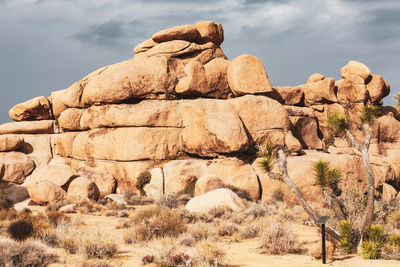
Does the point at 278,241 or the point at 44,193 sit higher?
the point at 44,193

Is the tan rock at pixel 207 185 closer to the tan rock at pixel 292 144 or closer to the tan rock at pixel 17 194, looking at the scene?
the tan rock at pixel 292 144

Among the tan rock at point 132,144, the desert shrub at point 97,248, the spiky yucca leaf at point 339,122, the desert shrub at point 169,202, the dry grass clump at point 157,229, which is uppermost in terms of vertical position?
the spiky yucca leaf at point 339,122

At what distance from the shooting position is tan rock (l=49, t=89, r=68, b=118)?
32422 millimetres

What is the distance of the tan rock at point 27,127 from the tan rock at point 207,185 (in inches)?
691

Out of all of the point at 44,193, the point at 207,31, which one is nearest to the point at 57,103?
the point at 44,193

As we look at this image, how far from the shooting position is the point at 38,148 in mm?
31203

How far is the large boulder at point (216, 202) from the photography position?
18.0 metres

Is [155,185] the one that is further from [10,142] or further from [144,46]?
[144,46]

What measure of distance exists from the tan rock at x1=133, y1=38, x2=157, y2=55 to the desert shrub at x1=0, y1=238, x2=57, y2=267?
24113 millimetres

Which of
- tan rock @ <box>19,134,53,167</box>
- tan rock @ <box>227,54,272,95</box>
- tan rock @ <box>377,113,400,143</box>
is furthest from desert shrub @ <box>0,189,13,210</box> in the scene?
tan rock @ <box>377,113,400,143</box>

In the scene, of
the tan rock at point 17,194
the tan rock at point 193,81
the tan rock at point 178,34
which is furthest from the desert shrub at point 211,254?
the tan rock at point 178,34

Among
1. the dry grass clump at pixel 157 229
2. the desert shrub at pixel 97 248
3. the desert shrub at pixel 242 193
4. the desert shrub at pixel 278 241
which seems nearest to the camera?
the desert shrub at pixel 97 248

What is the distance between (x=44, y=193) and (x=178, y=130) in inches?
388

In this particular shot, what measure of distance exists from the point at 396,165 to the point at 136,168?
818 inches
